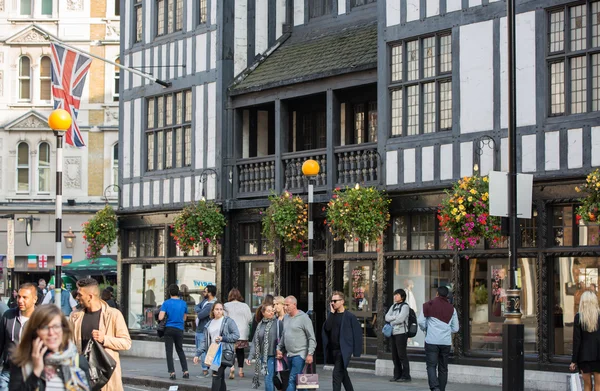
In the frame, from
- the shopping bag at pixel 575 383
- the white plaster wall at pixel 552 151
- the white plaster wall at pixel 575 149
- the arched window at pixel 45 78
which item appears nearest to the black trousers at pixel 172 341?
the white plaster wall at pixel 552 151

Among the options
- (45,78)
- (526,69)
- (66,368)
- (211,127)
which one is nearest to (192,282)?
(211,127)

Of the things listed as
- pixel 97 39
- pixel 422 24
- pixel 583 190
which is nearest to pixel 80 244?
pixel 97 39

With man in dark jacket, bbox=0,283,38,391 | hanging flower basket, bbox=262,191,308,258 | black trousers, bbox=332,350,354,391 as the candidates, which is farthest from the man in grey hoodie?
hanging flower basket, bbox=262,191,308,258

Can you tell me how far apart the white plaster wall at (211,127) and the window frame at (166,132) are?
2.53 ft

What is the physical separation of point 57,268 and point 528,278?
7.81 m

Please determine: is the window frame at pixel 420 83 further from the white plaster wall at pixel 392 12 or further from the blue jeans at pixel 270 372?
the blue jeans at pixel 270 372

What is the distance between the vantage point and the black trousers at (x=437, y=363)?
1853 cm

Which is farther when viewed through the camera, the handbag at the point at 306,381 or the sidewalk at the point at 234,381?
the sidewalk at the point at 234,381

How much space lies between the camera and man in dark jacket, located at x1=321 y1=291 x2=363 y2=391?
17578mm

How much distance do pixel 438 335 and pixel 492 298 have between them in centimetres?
292

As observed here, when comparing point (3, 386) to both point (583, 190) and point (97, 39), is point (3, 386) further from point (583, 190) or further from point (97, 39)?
point (97, 39)

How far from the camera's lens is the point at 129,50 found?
30.9 m

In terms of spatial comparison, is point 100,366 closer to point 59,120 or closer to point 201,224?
point 59,120

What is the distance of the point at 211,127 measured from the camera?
27938 mm
